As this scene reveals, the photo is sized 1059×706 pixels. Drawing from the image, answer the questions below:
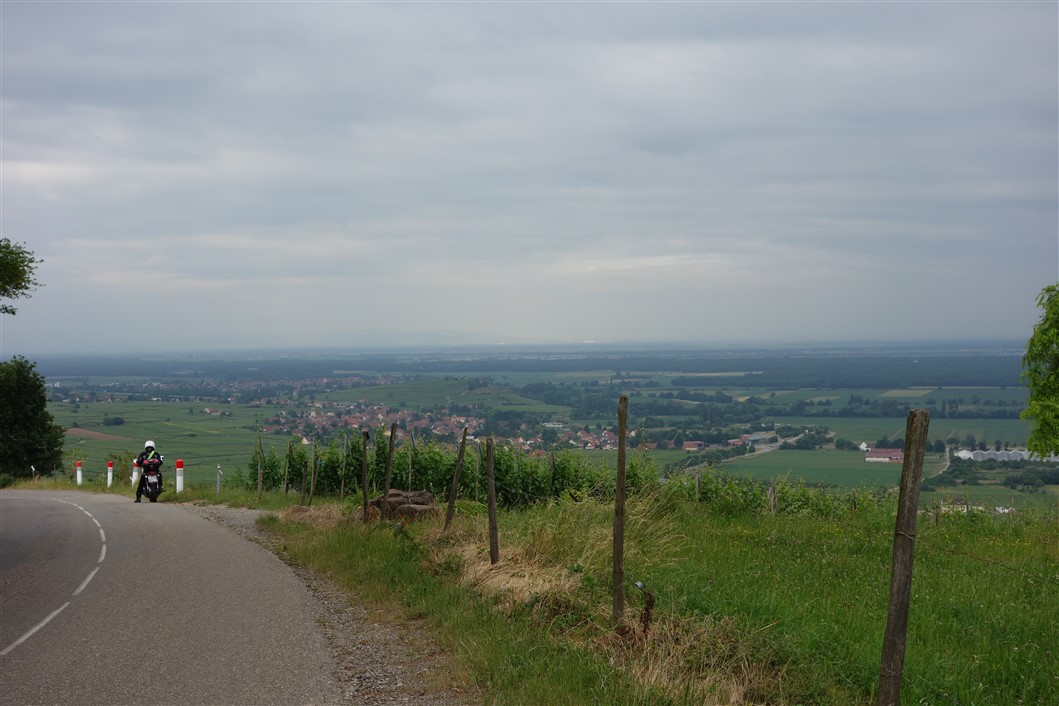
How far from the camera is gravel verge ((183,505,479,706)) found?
296 inches

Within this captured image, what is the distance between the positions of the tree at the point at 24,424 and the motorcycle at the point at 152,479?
26924mm

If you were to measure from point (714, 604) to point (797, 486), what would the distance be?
1452 centimetres

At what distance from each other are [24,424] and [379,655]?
5040 centimetres

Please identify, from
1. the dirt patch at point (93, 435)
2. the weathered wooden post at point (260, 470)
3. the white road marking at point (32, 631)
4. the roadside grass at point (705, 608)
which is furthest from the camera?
the dirt patch at point (93, 435)

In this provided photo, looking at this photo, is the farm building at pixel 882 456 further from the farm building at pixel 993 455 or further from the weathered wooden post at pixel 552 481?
the weathered wooden post at pixel 552 481

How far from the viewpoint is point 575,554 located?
10.7 meters

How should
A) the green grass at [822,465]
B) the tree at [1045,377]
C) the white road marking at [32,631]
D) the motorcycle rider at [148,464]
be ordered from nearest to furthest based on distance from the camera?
the white road marking at [32,631] → the tree at [1045,377] → the motorcycle rider at [148,464] → the green grass at [822,465]

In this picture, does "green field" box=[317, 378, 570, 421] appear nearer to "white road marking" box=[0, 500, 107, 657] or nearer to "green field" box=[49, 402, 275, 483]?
"green field" box=[49, 402, 275, 483]

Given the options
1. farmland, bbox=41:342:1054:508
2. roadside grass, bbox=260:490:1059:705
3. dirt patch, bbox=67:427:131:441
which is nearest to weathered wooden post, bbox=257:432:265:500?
farmland, bbox=41:342:1054:508

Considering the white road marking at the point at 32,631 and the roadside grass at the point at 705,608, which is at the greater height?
the roadside grass at the point at 705,608

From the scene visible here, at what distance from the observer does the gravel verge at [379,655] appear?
296 inches

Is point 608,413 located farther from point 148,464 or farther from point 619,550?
point 619,550

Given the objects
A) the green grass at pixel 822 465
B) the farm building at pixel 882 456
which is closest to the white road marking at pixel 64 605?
the green grass at pixel 822 465

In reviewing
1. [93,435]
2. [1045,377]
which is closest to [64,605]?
[1045,377]
